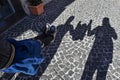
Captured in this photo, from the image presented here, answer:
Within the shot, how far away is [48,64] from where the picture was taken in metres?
5.45

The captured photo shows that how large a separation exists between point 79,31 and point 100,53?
1.48 metres

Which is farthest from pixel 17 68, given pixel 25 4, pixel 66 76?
pixel 25 4

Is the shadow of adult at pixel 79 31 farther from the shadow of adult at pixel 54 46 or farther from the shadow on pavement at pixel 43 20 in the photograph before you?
the shadow on pavement at pixel 43 20

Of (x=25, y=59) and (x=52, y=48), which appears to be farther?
(x=52, y=48)

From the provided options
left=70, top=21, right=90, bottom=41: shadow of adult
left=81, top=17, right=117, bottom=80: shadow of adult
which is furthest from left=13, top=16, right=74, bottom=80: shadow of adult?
left=81, top=17, right=117, bottom=80: shadow of adult

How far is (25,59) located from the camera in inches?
139

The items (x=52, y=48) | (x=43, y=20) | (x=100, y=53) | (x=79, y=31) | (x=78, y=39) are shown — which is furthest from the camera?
(x=43, y=20)

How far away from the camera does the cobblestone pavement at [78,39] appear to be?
16.8ft

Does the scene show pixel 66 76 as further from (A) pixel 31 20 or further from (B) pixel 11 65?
(A) pixel 31 20

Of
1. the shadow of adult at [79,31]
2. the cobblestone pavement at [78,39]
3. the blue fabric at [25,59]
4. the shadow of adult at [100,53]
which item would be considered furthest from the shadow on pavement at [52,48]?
the blue fabric at [25,59]

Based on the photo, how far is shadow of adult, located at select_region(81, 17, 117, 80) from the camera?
5.05 metres

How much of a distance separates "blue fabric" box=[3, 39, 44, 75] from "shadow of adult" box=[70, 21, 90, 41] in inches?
108

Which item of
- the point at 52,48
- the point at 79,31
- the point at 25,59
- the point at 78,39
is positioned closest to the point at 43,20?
the point at 79,31

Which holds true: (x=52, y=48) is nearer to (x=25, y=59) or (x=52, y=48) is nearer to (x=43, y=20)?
(x=43, y=20)
